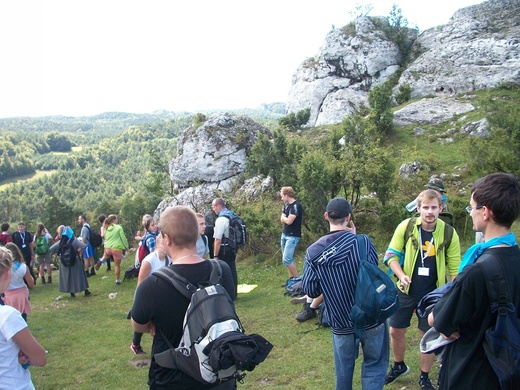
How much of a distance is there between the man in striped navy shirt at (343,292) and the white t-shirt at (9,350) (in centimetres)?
212

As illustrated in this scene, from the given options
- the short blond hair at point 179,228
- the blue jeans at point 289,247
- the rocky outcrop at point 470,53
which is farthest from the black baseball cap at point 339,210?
the rocky outcrop at point 470,53

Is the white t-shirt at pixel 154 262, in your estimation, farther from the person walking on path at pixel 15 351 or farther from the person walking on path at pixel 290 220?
the person walking on path at pixel 290 220

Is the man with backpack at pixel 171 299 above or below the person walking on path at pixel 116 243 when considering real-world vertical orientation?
above

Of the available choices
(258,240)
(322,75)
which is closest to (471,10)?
(322,75)

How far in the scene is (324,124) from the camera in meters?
24.8

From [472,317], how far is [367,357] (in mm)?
1579

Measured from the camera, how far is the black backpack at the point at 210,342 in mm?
2486

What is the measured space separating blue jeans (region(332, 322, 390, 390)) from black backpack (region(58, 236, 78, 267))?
8380 mm

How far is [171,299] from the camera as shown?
8.74 ft

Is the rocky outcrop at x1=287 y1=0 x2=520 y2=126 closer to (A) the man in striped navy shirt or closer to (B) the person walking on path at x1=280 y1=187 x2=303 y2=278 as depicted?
(B) the person walking on path at x1=280 y1=187 x2=303 y2=278

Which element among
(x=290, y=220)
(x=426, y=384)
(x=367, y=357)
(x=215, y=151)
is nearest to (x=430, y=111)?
(x=215, y=151)

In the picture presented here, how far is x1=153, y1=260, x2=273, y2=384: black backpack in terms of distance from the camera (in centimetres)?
249

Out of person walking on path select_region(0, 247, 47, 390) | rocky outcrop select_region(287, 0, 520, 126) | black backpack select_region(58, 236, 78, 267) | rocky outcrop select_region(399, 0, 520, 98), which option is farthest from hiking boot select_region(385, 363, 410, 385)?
rocky outcrop select_region(399, 0, 520, 98)

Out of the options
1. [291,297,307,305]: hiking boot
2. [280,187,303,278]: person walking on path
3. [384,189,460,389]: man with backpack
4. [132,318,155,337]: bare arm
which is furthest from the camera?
[280,187,303,278]: person walking on path
